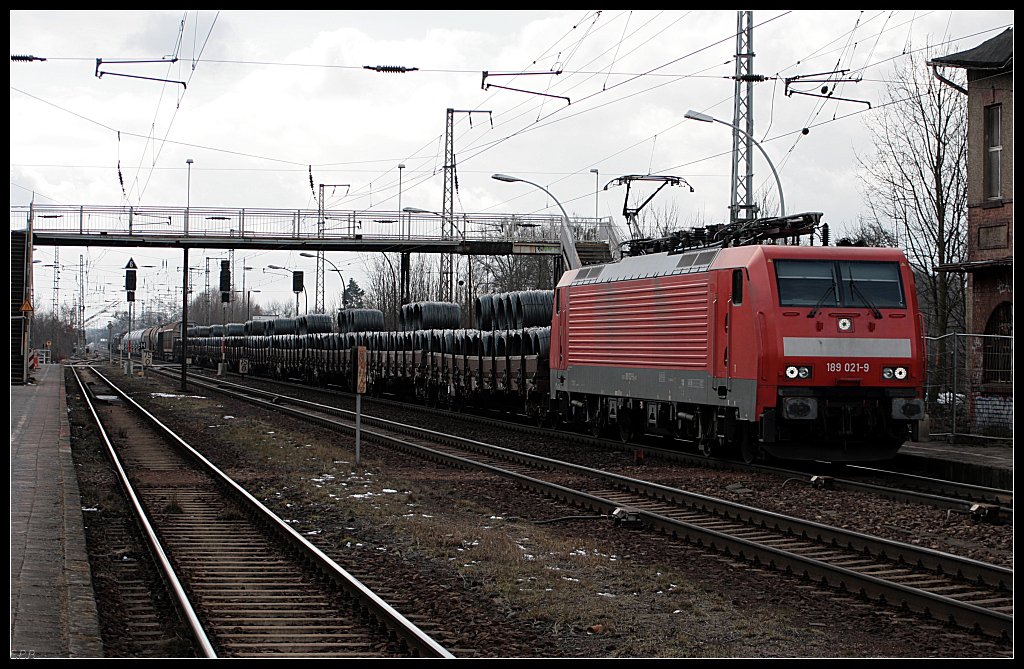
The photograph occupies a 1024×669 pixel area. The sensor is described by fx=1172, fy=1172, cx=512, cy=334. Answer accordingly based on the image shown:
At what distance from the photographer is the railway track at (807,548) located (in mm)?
8695

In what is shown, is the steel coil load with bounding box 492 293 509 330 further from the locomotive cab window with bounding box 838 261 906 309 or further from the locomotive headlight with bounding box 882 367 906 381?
the locomotive headlight with bounding box 882 367 906 381

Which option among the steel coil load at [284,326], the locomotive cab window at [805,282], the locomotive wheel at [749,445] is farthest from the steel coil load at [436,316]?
the steel coil load at [284,326]

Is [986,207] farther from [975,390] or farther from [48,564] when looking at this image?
[48,564]

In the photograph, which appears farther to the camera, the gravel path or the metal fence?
the metal fence

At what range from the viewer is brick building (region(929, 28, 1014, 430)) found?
77.8 feet

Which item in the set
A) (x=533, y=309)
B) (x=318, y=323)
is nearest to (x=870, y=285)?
(x=533, y=309)

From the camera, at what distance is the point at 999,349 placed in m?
23.6

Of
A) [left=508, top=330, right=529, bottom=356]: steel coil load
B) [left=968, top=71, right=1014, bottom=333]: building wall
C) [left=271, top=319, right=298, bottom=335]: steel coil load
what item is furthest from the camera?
[left=271, top=319, right=298, bottom=335]: steel coil load

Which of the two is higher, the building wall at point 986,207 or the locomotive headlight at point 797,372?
the building wall at point 986,207

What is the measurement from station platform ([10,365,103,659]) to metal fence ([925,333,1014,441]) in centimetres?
1476

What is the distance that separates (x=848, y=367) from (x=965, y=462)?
239 centimetres

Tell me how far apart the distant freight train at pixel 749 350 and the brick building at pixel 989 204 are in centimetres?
747

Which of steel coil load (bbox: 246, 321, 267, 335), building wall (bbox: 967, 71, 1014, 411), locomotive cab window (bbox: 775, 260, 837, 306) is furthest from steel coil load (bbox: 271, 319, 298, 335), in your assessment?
locomotive cab window (bbox: 775, 260, 837, 306)

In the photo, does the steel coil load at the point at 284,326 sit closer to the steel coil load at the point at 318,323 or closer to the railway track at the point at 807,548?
the steel coil load at the point at 318,323
